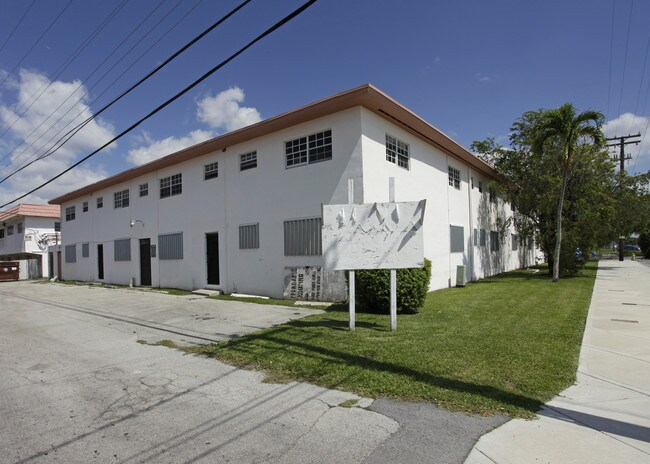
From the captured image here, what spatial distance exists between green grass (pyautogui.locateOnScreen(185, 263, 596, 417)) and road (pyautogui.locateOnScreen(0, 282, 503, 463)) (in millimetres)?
385

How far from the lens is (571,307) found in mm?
10484

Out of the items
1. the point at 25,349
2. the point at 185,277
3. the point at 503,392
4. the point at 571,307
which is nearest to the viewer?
the point at 503,392

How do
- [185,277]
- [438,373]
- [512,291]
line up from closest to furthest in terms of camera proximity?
[438,373] → [512,291] → [185,277]

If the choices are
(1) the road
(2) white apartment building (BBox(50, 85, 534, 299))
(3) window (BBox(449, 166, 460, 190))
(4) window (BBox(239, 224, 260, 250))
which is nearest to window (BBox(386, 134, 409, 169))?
(2) white apartment building (BBox(50, 85, 534, 299))

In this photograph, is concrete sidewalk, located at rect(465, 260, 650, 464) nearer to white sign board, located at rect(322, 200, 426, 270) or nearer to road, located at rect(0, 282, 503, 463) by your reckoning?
road, located at rect(0, 282, 503, 463)

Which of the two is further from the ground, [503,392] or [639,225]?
[639,225]

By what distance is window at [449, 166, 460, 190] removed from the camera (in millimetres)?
18062

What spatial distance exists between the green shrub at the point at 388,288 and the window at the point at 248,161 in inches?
263

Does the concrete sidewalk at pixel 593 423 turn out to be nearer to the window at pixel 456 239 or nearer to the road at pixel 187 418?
the road at pixel 187 418

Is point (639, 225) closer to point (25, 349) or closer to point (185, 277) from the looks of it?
point (185, 277)

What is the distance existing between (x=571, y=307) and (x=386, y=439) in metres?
9.04

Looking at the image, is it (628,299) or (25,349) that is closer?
(25,349)

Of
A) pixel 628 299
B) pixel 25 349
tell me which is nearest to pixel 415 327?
pixel 25 349

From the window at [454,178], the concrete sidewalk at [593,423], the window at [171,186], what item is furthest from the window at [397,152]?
the window at [171,186]
